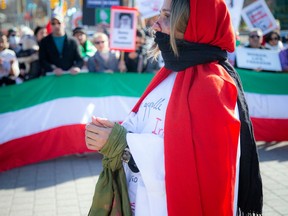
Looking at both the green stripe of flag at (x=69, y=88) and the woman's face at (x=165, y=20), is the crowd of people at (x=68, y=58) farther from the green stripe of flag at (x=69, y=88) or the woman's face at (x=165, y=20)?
the woman's face at (x=165, y=20)

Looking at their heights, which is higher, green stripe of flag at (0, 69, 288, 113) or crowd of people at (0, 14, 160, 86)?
crowd of people at (0, 14, 160, 86)

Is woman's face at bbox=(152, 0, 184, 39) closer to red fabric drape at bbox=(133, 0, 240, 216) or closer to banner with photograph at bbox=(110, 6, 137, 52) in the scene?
red fabric drape at bbox=(133, 0, 240, 216)

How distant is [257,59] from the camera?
660 centimetres

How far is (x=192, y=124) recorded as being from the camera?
171cm

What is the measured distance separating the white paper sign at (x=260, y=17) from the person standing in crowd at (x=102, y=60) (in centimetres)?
343

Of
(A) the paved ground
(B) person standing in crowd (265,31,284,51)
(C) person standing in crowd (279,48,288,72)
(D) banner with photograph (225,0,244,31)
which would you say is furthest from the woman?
(B) person standing in crowd (265,31,284,51)

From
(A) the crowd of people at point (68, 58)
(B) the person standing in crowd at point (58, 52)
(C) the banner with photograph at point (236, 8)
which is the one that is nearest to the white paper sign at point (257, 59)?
(C) the banner with photograph at point (236, 8)

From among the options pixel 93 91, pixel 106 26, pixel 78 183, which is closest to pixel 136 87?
pixel 93 91

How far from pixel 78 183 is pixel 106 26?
18.5 feet

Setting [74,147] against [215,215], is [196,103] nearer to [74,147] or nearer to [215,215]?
[215,215]

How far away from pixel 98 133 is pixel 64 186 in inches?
121

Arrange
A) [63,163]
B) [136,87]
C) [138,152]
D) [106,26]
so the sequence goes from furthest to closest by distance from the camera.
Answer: [106,26]
[136,87]
[63,163]
[138,152]

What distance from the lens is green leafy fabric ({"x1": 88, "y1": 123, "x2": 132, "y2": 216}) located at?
1879 millimetres

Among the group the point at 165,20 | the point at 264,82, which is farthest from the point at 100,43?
the point at 165,20
